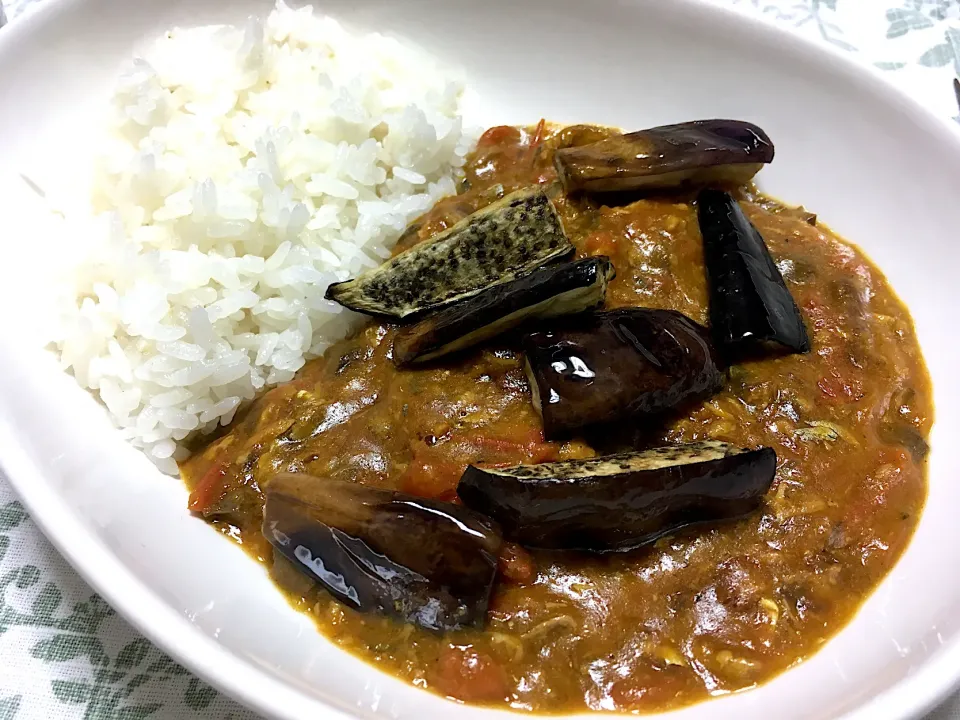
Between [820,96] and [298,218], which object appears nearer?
[298,218]

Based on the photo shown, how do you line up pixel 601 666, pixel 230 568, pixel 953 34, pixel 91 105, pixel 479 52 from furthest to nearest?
pixel 953 34, pixel 479 52, pixel 91 105, pixel 230 568, pixel 601 666

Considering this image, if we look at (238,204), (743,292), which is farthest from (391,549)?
(238,204)

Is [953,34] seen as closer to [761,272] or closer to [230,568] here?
[761,272]

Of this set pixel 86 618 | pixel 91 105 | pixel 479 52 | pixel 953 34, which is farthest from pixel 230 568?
pixel 953 34

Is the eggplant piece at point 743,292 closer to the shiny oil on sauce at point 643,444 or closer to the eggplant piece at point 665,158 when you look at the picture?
the shiny oil on sauce at point 643,444

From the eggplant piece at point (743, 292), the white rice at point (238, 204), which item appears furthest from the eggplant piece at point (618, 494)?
the white rice at point (238, 204)

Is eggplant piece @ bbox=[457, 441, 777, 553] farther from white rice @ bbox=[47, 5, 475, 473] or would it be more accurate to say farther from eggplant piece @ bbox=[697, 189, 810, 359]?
white rice @ bbox=[47, 5, 475, 473]

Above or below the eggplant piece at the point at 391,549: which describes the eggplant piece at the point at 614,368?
above
